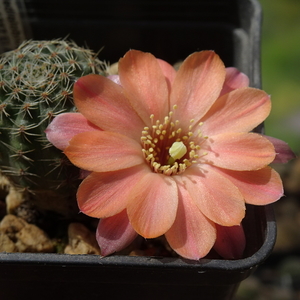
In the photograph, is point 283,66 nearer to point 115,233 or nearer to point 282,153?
point 282,153

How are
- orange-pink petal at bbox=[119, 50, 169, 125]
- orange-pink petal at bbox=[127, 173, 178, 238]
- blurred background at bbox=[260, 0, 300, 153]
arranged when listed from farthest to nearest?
blurred background at bbox=[260, 0, 300, 153], orange-pink petal at bbox=[119, 50, 169, 125], orange-pink petal at bbox=[127, 173, 178, 238]

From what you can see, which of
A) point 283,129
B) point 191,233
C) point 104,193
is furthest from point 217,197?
point 283,129

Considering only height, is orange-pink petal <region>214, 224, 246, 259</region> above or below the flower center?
below

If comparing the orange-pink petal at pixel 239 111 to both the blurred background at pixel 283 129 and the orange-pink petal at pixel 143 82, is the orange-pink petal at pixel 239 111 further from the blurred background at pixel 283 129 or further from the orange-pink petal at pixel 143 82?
the blurred background at pixel 283 129

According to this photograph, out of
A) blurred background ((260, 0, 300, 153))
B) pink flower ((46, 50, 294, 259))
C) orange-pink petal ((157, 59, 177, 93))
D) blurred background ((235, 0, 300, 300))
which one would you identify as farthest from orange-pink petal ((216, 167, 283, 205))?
blurred background ((260, 0, 300, 153))

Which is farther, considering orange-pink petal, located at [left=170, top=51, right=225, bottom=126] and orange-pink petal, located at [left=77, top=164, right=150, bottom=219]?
orange-pink petal, located at [left=170, top=51, right=225, bottom=126]

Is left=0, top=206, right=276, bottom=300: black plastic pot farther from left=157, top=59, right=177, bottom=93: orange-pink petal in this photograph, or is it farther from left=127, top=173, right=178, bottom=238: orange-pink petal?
left=157, top=59, right=177, bottom=93: orange-pink petal

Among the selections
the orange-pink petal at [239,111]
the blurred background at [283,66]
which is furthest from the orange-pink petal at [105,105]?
the blurred background at [283,66]
